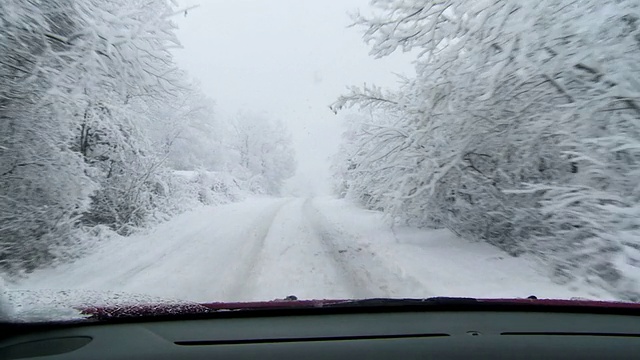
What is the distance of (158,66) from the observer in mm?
8031

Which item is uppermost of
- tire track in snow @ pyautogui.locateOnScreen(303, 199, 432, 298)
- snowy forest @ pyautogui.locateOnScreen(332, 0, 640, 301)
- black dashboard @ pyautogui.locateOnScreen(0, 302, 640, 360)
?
snowy forest @ pyautogui.locateOnScreen(332, 0, 640, 301)

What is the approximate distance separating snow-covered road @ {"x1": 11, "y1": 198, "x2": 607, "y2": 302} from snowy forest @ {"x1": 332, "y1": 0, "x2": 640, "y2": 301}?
634mm

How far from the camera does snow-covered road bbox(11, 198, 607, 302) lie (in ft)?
18.5

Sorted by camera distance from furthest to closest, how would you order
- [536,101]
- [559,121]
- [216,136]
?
[216,136] → [536,101] → [559,121]

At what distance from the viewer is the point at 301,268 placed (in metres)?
7.04

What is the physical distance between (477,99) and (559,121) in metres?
1.43

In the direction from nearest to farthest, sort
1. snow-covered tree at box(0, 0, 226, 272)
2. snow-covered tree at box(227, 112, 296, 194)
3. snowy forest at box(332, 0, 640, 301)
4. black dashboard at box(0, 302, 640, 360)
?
black dashboard at box(0, 302, 640, 360)
snowy forest at box(332, 0, 640, 301)
snow-covered tree at box(0, 0, 226, 272)
snow-covered tree at box(227, 112, 296, 194)

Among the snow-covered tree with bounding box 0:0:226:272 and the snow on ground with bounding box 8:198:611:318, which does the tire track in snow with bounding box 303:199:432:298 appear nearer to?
the snow on ground with bounding box 8:198:611:318

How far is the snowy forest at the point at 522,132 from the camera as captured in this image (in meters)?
5.58

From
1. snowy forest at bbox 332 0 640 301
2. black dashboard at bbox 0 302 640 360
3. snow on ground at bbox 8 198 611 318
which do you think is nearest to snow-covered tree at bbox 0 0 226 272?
snow on ground at bbox 8 198 611 318

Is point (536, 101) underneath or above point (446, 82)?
underneath

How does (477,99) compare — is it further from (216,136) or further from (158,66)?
(216,136)

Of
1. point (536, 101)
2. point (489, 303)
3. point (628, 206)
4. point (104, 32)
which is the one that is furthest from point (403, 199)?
point (104, 32)

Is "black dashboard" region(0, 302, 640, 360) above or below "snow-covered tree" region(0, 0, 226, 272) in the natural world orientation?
below
